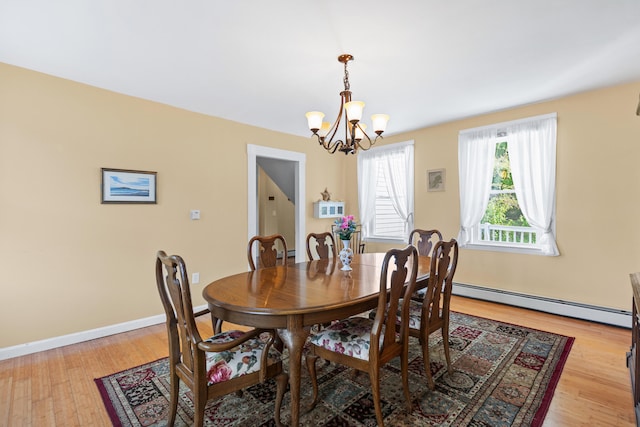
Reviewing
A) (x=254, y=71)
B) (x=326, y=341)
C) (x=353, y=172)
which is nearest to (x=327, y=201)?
(x=353, y=172)

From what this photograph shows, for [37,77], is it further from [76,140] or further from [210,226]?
[210,226]

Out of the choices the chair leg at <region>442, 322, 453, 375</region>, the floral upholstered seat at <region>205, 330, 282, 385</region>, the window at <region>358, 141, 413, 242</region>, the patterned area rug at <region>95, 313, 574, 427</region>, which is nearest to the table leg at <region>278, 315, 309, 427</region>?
the floral upholstered seat at <region>205, 330, 282, 385</region>

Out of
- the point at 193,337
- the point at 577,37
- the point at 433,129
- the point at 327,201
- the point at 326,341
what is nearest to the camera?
the point at 193,337

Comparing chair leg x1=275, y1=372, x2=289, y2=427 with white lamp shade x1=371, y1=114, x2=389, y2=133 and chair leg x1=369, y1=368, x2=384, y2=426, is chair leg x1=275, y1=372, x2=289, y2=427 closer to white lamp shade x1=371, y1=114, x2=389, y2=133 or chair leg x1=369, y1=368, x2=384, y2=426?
chair leg x1=369, y1=368, x2=384, y2=426

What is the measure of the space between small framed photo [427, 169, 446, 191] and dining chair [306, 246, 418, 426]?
116 inches

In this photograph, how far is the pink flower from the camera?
1484mm

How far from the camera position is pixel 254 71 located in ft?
8.76

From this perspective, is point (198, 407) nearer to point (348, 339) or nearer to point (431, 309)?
point (348, 339)

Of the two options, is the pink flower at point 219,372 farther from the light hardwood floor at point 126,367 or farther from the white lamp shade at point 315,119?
the white lamp shade at point 315,119

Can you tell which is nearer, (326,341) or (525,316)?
(326,341)

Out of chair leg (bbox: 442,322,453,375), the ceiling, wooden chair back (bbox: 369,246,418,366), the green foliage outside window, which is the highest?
the ceiling

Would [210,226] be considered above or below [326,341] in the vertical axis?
above

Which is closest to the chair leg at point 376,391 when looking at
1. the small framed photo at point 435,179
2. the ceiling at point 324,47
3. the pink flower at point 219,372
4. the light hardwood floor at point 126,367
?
the pink flower at point 219,372

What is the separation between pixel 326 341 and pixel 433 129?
12.1ft
